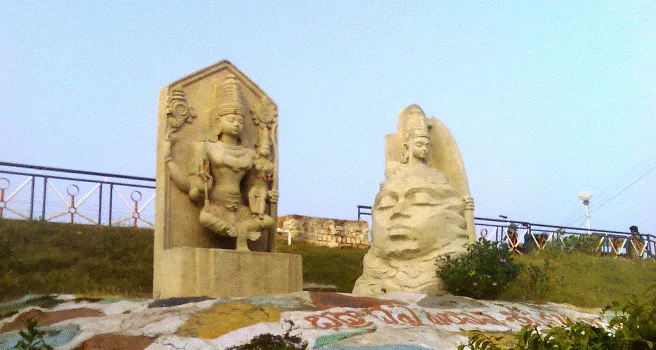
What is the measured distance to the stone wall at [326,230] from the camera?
16.0 meters

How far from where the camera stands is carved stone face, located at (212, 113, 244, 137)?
955 centimetres

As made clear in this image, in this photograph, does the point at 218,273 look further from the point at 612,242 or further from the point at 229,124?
the point at 612,242

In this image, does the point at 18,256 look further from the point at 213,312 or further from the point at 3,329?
the point at 213,312

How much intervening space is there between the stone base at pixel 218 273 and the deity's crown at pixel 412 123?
290 cm

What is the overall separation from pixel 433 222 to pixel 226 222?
274 cm

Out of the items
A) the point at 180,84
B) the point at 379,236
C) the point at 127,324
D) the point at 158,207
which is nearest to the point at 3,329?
the point at 127,324

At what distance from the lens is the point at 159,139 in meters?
9.36

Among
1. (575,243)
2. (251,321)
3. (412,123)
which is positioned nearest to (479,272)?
(412,123)

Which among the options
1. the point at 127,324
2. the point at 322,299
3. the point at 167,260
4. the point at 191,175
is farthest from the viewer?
the point at 191,175

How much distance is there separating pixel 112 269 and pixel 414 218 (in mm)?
4368

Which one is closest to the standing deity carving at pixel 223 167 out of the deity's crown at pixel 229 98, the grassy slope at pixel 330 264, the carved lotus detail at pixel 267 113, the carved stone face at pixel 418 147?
the deity's crown at pixel 229 98

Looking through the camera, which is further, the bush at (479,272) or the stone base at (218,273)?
the bush at (479,272)

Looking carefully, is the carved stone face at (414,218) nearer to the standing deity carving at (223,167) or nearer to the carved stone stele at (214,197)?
the carved stone stele at (214,197)

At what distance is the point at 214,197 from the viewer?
372 inches
